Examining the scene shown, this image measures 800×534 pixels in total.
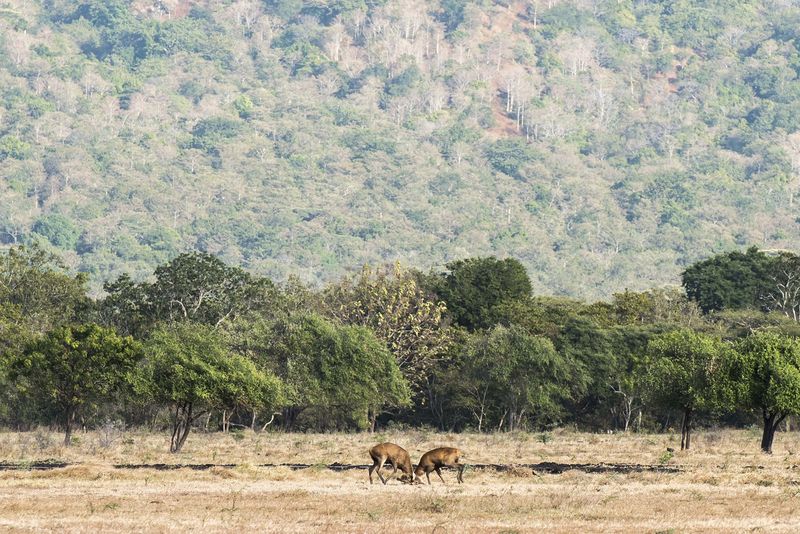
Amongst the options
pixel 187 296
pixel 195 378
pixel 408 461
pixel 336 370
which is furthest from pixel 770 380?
pixel 187 296

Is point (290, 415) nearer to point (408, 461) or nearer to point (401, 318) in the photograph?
point (401, 318)

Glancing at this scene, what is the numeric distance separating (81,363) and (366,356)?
29827mm

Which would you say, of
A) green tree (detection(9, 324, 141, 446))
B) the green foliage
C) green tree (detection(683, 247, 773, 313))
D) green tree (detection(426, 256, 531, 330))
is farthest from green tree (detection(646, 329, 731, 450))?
green tree (detection(683, 247, 773, 313))

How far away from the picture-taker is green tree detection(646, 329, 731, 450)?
72.4 meters

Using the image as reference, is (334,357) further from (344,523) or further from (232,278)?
(344,523)

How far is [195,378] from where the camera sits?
7006cm

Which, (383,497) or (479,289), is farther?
(479,289)

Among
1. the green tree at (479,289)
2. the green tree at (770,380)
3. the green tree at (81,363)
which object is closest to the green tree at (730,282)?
the green tree at (479,289)

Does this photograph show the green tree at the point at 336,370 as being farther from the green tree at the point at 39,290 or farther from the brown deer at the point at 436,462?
the brown deer at the point at 436,462

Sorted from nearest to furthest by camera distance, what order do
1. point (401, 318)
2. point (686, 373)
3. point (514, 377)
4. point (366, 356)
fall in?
1. point (686, 373)
2. point (366, 356)
3. point (514, 377)
4. point (401, 318)

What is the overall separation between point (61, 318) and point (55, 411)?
65.4ft

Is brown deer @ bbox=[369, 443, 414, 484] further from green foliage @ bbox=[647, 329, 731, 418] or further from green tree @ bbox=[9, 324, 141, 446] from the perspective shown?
green tree @ bbox=[9, 324, 141, 446]

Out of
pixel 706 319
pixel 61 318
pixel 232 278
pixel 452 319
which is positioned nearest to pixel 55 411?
pixel 61 318

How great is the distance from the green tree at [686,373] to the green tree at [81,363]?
28.5 metres
